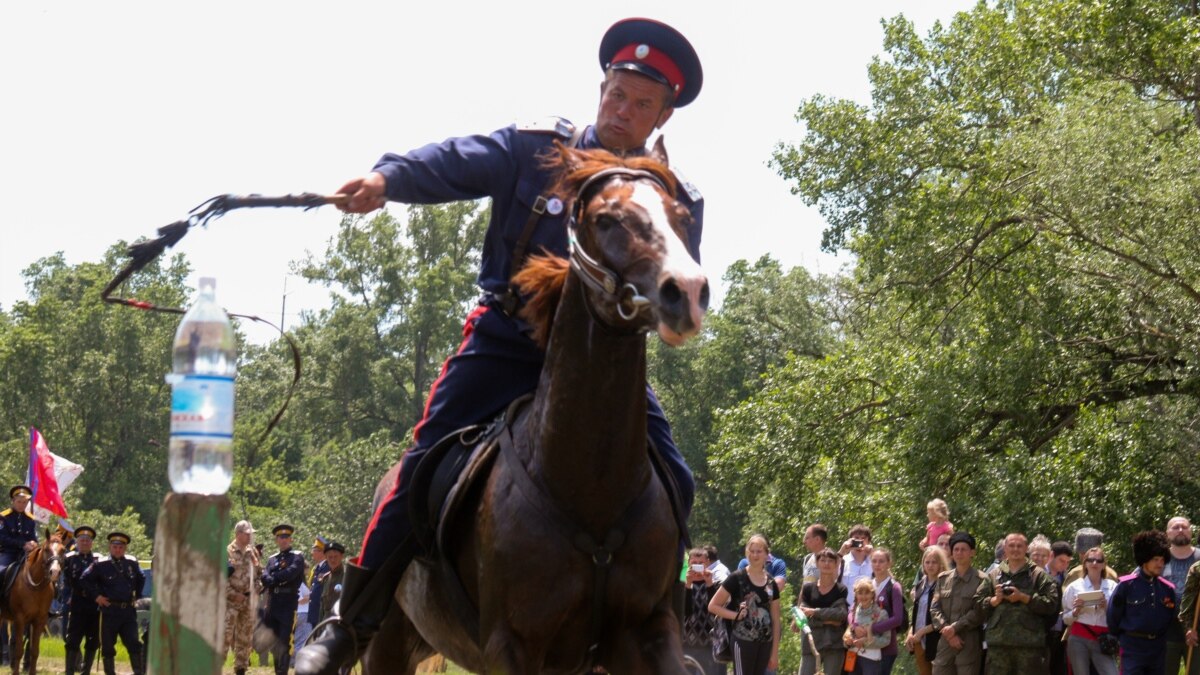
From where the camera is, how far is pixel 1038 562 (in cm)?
1700

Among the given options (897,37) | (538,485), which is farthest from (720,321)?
(538,485)

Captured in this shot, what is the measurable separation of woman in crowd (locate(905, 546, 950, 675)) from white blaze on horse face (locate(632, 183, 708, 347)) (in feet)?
39.4

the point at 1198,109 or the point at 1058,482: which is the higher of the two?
the point at 1198,109

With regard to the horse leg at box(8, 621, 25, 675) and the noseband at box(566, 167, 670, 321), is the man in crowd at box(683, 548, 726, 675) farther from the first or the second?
the noseband at box(566, 167, 670, 321)

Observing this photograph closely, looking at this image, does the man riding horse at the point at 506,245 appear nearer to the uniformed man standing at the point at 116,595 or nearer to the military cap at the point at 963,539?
the military cap at the point at 963,539

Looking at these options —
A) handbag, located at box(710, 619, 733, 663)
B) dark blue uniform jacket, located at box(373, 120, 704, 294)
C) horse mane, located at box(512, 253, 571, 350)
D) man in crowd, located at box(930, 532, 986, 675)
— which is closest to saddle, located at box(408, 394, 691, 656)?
horse mane, located at box(512, 253, 571, 350)

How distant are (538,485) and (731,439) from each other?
31.3 meters

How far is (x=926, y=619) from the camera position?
16.9m

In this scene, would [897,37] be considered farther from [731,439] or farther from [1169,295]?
[1169,295]

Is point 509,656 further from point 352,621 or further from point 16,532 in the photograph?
point 16,532

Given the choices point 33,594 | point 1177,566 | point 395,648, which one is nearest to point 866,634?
point 1177,566

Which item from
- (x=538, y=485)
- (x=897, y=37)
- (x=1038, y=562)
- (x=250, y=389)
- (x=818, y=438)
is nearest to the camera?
A: (x=538, y=485)

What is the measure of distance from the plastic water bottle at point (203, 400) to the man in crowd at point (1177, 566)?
1368cm

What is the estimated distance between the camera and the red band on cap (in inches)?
285
